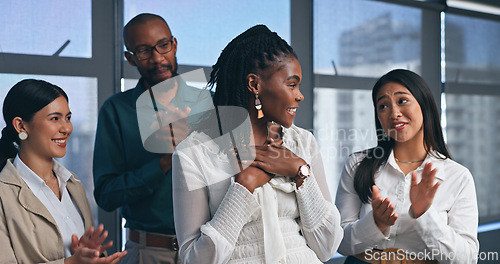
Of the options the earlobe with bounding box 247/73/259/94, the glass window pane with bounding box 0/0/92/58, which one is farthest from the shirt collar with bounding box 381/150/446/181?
the glass window pane with bounding box 0/0/92/58

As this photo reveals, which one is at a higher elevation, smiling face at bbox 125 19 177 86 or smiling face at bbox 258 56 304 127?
smiling face at bbox 125 19 177 86

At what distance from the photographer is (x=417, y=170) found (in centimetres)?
183

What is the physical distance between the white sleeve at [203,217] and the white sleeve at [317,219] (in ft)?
0.51

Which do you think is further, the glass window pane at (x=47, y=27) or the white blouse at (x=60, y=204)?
the glass window pane at (x=47, y=27)

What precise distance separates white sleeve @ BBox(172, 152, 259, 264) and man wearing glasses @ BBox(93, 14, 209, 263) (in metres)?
0.58

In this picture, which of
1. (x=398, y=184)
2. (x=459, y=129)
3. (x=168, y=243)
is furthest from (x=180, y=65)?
(x=459, y=129)

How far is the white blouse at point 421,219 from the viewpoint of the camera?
5.43 feet

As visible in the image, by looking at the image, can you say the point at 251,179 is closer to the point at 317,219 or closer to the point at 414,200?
the point at 317,219

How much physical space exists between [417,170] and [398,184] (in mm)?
100

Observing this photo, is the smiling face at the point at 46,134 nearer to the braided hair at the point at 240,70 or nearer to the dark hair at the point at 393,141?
the braided hair at the point at 240,70

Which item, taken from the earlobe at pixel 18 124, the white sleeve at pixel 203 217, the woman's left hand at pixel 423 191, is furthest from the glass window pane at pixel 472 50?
the earlobe at pixel 18 124

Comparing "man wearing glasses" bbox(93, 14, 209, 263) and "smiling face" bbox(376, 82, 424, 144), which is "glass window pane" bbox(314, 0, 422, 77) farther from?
"man wearing glasses" bbox(93, 14, 209, 263)

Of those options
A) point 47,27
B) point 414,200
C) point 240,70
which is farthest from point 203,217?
point 47,27

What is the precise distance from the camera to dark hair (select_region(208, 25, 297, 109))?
4.26 ft
